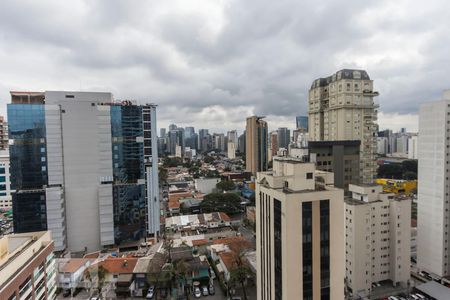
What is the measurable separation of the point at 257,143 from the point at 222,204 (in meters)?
26.5

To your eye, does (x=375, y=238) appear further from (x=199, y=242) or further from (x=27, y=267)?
(x=27, y=267)

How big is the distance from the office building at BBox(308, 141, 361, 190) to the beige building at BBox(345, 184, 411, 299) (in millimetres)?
3596

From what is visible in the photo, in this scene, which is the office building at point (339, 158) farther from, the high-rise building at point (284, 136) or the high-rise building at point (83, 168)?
the high-rise building at point (284, 136)

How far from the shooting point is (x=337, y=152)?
2352cm

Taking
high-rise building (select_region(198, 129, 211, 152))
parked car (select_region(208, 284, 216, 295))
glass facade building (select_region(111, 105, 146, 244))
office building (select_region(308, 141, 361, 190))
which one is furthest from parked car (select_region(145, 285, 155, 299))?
high-rise building (select_region(198, 129, 211, 152))

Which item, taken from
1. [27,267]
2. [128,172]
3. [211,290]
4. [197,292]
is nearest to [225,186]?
[128,172]

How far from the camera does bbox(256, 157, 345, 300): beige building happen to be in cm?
996

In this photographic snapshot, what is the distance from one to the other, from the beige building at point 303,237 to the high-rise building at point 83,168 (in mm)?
19907

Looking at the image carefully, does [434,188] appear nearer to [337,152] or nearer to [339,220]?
[337,152]

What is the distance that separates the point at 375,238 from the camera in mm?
19859

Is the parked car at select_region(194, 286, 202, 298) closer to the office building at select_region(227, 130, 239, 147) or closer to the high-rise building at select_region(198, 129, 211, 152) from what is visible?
the office building at select_region(227, 130, 239, 147)

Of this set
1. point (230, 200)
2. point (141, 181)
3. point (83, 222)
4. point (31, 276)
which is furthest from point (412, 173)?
point (31, 276)

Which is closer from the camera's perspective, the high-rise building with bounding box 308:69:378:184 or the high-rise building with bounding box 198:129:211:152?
the high-rise building with bounding box 308:69:378:184

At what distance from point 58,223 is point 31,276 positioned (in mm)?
16020
